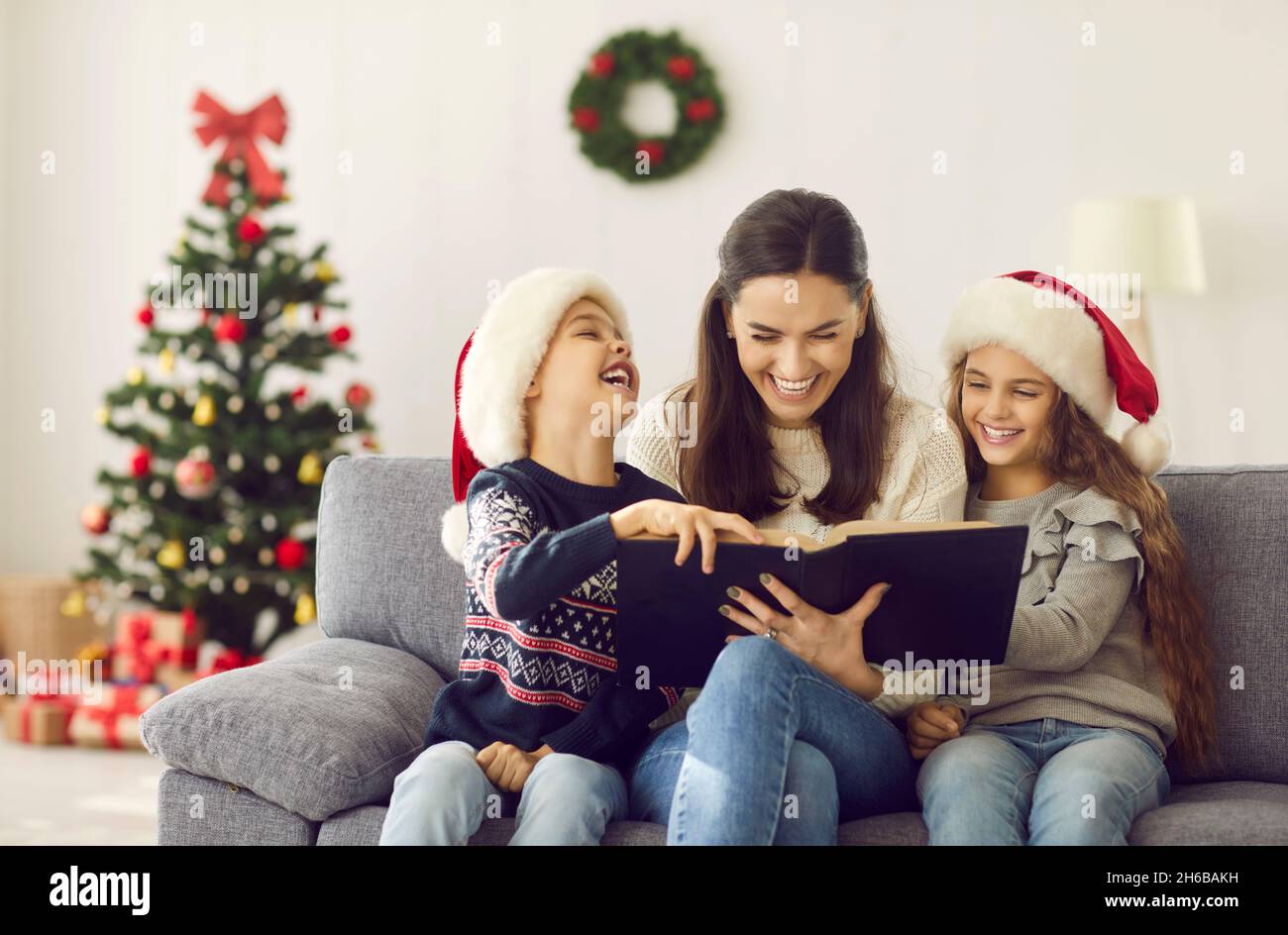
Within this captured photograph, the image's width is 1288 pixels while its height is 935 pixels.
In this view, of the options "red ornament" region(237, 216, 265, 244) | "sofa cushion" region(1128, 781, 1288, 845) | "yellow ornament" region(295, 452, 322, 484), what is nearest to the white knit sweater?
"sofa cushion" region(1128, 781, 1288, 845)

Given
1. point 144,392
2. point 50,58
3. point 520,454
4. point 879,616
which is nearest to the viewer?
point 879,616

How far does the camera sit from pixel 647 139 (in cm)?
414

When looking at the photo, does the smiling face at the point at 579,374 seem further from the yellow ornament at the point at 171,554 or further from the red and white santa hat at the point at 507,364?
the yellow ornament at the point at 171,554

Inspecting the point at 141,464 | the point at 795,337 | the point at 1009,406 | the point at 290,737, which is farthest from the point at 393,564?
the point at 141,464

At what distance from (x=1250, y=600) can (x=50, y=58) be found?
4.38 meters

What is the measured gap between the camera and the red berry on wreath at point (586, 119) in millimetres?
4168

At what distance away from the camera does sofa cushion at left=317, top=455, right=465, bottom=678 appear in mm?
2150

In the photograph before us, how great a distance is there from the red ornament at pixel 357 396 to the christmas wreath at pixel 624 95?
1075 millimetres

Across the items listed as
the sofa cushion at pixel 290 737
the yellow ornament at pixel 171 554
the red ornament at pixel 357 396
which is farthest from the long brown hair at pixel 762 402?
the yellow ornament at pixel 171 554

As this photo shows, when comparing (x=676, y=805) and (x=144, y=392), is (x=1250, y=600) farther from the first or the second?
(x=144, y=392)

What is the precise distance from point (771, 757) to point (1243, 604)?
→ 0.88m

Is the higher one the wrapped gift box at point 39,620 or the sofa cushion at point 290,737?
the sofa cushion at point 290,737

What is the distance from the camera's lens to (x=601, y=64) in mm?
4141
